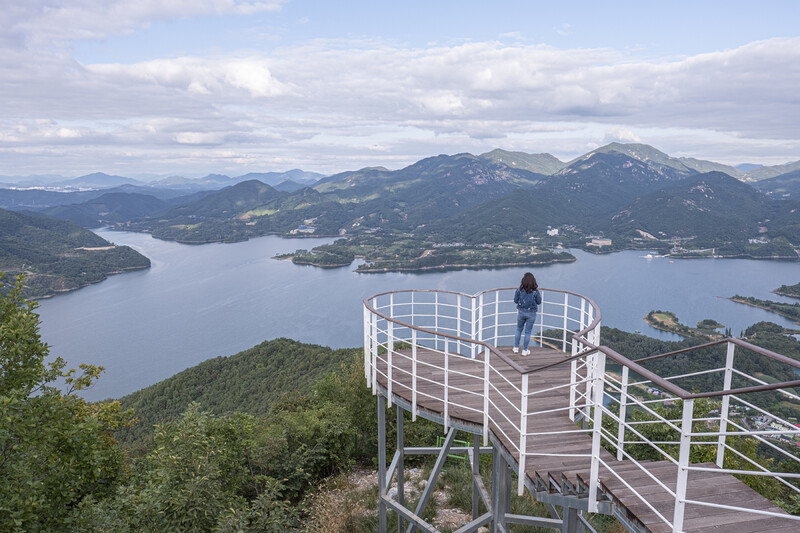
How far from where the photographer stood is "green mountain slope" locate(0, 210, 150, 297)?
420 feet

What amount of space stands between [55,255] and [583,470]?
7097 inches

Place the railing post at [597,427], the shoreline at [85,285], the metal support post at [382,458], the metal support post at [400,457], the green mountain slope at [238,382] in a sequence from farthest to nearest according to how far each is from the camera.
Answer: the shoreline at [85,285] → the green mountain slope at [238,382] → the metal support post at [400,457] → the metal support post at [382,458] → the railing post at [597,427]

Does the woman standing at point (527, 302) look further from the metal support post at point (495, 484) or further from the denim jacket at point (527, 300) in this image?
the metal support post at point (495, 484)

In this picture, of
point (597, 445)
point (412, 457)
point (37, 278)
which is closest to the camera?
point (597, 445)

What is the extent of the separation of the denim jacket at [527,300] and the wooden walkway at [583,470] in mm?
952

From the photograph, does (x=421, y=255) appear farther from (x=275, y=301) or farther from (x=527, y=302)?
(x=527, y=302)

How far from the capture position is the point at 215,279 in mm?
132375

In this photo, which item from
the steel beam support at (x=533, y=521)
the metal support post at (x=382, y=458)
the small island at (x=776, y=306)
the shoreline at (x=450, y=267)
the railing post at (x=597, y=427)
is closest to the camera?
the railing post at (x=597, y=427)

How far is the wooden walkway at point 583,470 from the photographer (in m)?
3.73

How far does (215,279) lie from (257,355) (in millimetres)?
78041

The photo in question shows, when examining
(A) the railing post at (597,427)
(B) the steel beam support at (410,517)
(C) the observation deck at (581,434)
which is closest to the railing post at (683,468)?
(C) the observation deck at (581,434)

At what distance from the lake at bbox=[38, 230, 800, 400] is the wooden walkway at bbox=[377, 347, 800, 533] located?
74594 millimetres

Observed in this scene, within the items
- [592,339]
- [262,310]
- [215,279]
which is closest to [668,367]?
[592,339]

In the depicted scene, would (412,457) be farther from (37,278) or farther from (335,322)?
(37,278)
